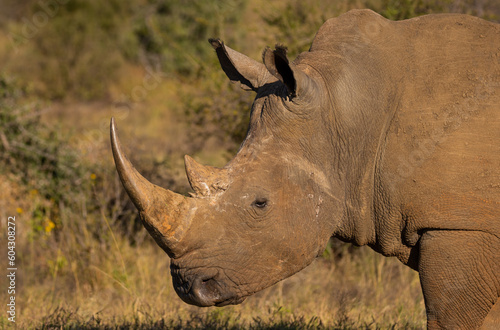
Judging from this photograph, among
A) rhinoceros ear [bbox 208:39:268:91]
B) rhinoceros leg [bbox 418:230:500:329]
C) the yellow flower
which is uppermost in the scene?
rhinoceros ear [bbox 208:39:268:91]

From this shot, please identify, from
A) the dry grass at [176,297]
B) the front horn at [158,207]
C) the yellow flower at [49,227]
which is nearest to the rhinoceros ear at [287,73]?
the front horn at [158,207]

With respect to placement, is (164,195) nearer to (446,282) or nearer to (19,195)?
(446,282)

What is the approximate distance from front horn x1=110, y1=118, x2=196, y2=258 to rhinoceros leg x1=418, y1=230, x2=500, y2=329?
4.65 feet

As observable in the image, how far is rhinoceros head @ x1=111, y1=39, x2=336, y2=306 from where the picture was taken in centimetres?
382

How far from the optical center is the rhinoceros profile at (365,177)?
145 inches

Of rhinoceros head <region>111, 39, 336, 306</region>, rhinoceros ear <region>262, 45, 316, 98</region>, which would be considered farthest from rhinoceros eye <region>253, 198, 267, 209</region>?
rhinoceros ear <region>262, 45, 316, 98</region>

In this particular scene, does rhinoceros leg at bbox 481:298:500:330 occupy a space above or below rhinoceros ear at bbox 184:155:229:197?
below

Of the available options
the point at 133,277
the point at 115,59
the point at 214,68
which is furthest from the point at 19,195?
the point at 115,59

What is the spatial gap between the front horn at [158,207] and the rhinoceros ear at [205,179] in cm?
11

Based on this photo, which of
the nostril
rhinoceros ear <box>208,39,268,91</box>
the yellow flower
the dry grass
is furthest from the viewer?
the yellow flower

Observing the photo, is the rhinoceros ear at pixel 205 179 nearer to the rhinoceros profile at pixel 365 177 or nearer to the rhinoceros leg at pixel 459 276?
the rhinoceros profile at pixel 365 177

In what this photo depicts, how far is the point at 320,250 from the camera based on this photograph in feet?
13.6

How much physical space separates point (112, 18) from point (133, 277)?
15734mm

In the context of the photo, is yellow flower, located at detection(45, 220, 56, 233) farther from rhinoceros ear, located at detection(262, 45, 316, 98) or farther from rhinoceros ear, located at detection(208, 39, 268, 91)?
rhinoceros ear, located at detection(262, 45, 316, 98)
